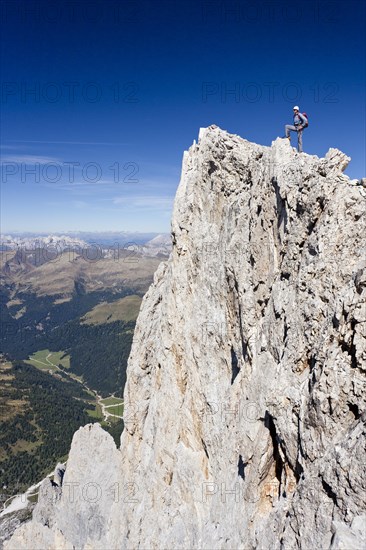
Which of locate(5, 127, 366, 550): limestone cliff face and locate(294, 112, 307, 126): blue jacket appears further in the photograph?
locate(294, 112, 307, 126): blue jacket

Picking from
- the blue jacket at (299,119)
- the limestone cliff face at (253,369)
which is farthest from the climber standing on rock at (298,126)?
the limestone cliff face at (253,369)

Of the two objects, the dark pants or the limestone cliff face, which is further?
the dark pants

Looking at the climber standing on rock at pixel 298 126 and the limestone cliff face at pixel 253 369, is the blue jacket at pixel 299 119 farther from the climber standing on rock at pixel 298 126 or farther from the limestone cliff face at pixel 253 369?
the limestone cliff face at pixel 253 369

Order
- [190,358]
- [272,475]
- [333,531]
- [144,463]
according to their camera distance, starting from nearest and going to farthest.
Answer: [333,531], [272,475], [190,358], [144,463]

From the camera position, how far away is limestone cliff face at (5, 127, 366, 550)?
53.3ft

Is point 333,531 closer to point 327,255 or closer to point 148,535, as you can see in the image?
point 327,255

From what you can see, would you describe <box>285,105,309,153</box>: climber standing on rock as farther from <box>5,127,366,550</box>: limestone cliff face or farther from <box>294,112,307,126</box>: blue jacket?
<box>5,127,366,550</box>: limestone cliff face

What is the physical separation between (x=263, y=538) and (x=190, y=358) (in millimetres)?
17316

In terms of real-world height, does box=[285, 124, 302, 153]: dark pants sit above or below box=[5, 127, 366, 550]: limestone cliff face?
above

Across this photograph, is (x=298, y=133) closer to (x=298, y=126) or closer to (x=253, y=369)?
(x=298, y=126)

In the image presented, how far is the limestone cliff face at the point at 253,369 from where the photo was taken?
16.2 meters

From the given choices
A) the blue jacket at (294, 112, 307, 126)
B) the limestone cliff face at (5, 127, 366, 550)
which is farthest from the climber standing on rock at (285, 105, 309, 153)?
the limestone cliff face at (5, 127, 366, 550)

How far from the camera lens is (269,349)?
935 inches

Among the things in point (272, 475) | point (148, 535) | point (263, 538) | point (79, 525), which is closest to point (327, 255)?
point (272, 475)
